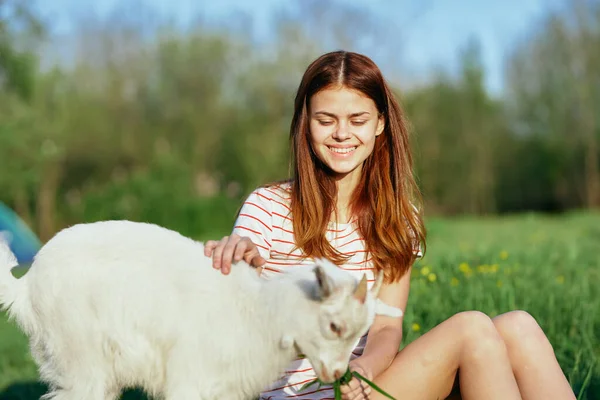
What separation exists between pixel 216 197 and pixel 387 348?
45.6ft

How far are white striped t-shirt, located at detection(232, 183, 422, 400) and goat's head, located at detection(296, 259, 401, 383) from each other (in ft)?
2.09

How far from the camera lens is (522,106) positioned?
30562 millimetres

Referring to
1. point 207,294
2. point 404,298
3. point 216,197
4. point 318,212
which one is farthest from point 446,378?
point 216,197

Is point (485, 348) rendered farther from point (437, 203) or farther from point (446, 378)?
point (437, 203)

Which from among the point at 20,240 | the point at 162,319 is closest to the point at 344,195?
the point at 162,319

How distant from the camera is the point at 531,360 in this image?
9.80 feet

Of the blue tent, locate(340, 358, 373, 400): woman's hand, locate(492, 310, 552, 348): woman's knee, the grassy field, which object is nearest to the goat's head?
locate(340, 358, 373, 400): woman's hand

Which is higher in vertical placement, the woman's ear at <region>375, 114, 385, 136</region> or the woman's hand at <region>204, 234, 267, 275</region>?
the woman's ear at <region>375, 114, 385, 136</region>

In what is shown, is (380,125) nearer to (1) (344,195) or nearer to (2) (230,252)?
(1) (344,195)

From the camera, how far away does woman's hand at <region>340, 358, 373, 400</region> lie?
267cm

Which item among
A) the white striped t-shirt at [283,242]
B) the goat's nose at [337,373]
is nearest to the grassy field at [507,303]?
the white striped t-shirt at [283,242]

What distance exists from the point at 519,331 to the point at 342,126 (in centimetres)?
119

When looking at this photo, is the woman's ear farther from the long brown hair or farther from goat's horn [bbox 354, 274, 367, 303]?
goat's horn [bbox 354, 274, 367, 303]

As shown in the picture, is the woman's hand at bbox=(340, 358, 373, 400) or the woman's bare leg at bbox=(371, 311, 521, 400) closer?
the woman's hand at bbox=(340, 358, 373, 400)
